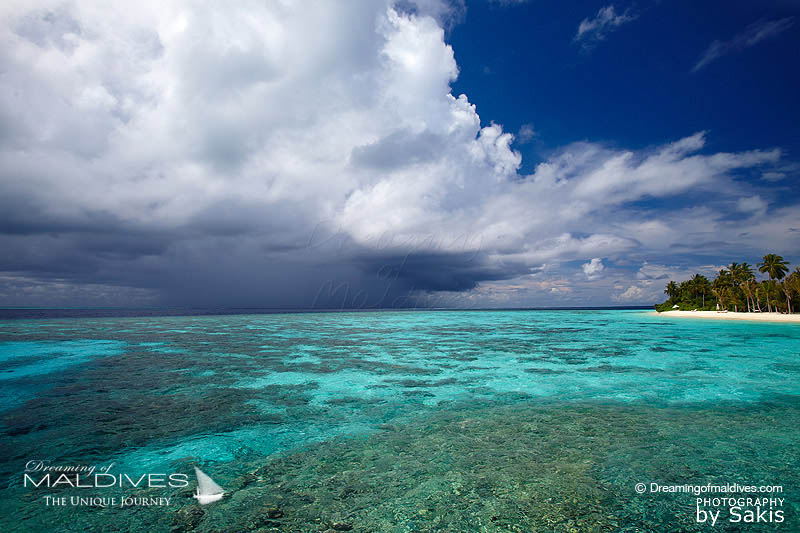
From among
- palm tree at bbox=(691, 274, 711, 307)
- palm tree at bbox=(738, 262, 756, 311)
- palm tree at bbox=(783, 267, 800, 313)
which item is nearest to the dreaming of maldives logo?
palm tree at bbox=(783, 267, 800, 313)

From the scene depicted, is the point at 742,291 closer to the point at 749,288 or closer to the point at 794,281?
the point at 749,288

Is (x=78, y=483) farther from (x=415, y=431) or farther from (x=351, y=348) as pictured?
(x=351, y=348)

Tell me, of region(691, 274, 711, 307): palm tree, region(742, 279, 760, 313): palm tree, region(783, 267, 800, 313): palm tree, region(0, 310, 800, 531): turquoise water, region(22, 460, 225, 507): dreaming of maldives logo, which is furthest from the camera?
region(691, 274, 711, 307): palm tree

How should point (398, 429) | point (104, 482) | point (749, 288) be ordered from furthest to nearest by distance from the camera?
point (749, 288)
point (398, 429)
point (104, 482)

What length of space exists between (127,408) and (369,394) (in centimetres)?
821

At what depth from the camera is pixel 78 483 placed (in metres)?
6.57

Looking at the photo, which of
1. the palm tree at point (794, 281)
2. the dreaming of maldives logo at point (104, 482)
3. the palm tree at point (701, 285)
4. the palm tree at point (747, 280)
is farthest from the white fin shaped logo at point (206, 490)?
the palm tree at point (701, 285)

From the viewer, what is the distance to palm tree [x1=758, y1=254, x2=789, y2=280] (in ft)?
279

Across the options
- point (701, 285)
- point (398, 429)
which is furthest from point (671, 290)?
point (398, 429)

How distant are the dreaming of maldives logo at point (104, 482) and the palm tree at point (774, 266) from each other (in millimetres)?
126297

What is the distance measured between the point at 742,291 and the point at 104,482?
13460 centimetres

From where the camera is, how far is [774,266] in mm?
85812

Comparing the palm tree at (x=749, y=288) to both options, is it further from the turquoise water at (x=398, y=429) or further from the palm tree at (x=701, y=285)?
the turquoise water at (x=398, y=429)

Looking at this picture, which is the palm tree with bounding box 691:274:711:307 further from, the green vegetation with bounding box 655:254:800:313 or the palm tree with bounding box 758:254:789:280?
the palm tree with bounding box 758:254:789:280
